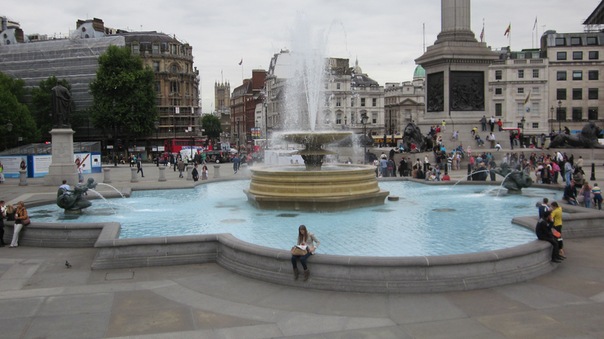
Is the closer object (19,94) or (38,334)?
(38,334)

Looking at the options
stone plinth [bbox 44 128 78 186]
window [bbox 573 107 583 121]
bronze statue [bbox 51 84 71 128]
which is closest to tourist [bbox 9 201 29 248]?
stone plinth [bbox 44 128 78 186]

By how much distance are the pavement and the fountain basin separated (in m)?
6.19

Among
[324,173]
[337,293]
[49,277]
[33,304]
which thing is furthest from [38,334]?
[324,173]

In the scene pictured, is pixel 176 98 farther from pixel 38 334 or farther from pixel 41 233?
pixel 38 334

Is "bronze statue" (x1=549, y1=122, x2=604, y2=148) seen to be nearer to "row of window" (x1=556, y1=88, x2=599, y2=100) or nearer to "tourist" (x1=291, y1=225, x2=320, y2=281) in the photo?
"tourist" (x1=291, y1=225, x2=320, y2=281)

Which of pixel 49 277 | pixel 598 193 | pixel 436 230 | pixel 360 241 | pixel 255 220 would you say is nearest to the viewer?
pixel 49 277

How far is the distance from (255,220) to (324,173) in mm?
2861

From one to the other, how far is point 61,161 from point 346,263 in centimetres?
2637

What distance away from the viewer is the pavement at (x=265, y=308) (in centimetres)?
750

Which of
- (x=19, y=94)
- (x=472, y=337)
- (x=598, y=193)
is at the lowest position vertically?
(x=472, y=337)

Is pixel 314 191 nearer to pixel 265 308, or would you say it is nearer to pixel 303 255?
pixel 303 255

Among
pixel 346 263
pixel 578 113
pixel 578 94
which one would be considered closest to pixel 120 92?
pixel 346 263

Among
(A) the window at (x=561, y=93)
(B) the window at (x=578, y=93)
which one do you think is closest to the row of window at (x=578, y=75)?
(A) the window at (x=561, y=93)

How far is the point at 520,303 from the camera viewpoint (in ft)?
27.7
